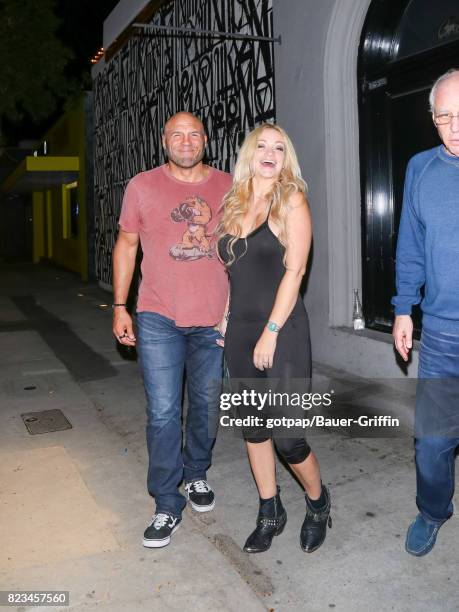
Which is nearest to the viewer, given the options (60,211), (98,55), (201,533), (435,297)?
(435,297)

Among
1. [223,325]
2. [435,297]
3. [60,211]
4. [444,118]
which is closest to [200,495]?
[223,325]

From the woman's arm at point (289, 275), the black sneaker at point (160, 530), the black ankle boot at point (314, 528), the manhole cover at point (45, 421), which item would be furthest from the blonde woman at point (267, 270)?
the manhole cover at point (45, 421)

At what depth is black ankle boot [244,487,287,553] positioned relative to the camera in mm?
3145

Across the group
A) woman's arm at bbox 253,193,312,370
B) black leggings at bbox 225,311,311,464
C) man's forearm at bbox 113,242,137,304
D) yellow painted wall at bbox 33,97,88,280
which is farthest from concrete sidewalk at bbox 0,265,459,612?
yellow painted wall at bbox 33,97,88,280

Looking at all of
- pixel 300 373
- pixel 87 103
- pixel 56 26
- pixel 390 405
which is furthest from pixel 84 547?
pixel 56 26

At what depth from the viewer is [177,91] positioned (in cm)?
1071

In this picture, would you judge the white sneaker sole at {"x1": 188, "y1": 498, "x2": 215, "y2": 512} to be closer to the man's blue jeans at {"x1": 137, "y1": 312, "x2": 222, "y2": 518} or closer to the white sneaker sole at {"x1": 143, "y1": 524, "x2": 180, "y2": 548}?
the man's blue jeans at {"x1": 137, "y1": 312, "x2": 222, "y2": 518}

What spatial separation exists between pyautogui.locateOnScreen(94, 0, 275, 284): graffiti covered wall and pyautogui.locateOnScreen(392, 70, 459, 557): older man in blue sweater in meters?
4.94

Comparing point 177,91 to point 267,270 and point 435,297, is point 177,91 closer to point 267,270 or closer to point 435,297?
point 267,270

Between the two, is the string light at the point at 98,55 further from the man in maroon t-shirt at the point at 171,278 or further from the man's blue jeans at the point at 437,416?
the man's blue jeans at the point at 437,416

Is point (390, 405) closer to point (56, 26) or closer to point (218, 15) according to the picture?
point (218, 15)

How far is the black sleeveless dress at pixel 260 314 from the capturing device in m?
2.88

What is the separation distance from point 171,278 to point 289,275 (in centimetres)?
79

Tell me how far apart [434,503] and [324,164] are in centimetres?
428
